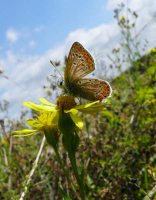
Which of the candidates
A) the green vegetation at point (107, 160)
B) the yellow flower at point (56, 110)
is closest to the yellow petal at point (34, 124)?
the yellow flower at point (56, 110)

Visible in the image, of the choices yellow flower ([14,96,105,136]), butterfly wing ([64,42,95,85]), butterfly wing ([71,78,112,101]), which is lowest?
yellow flower ([14,96,105,136])

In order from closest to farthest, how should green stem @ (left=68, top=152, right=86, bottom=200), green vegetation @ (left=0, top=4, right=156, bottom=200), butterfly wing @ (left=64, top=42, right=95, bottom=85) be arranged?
green stem @ (left=68, top=152, right=86, bottom=200), butterfly wing @ (left=64, top=42, right=95, bottom=85), green vegetation @ (left=0, top=4, right=156, bottom=200)

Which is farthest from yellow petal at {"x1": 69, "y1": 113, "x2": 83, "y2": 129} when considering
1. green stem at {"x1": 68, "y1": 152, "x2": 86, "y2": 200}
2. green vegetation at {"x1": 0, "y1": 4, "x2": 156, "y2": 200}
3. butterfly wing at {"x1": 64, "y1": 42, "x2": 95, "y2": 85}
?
green vegetation at {"x1": 0, "y1": 4, "x2": 156, "y2": 200}

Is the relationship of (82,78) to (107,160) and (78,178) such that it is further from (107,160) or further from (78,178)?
(107,160)

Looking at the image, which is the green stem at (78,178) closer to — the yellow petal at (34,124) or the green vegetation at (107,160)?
the yellow petal at (34,124)

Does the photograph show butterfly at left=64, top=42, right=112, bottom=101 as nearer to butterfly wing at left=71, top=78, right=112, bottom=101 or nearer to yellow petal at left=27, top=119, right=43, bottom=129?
butterfly wing at left=71, top=78, right=112, bottom=101

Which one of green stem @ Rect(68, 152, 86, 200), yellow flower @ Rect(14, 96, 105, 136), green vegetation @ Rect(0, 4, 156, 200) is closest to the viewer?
green stem @ Rect(68, 152, 86, 200)

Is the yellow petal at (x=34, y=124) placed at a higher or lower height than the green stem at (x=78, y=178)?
higher
